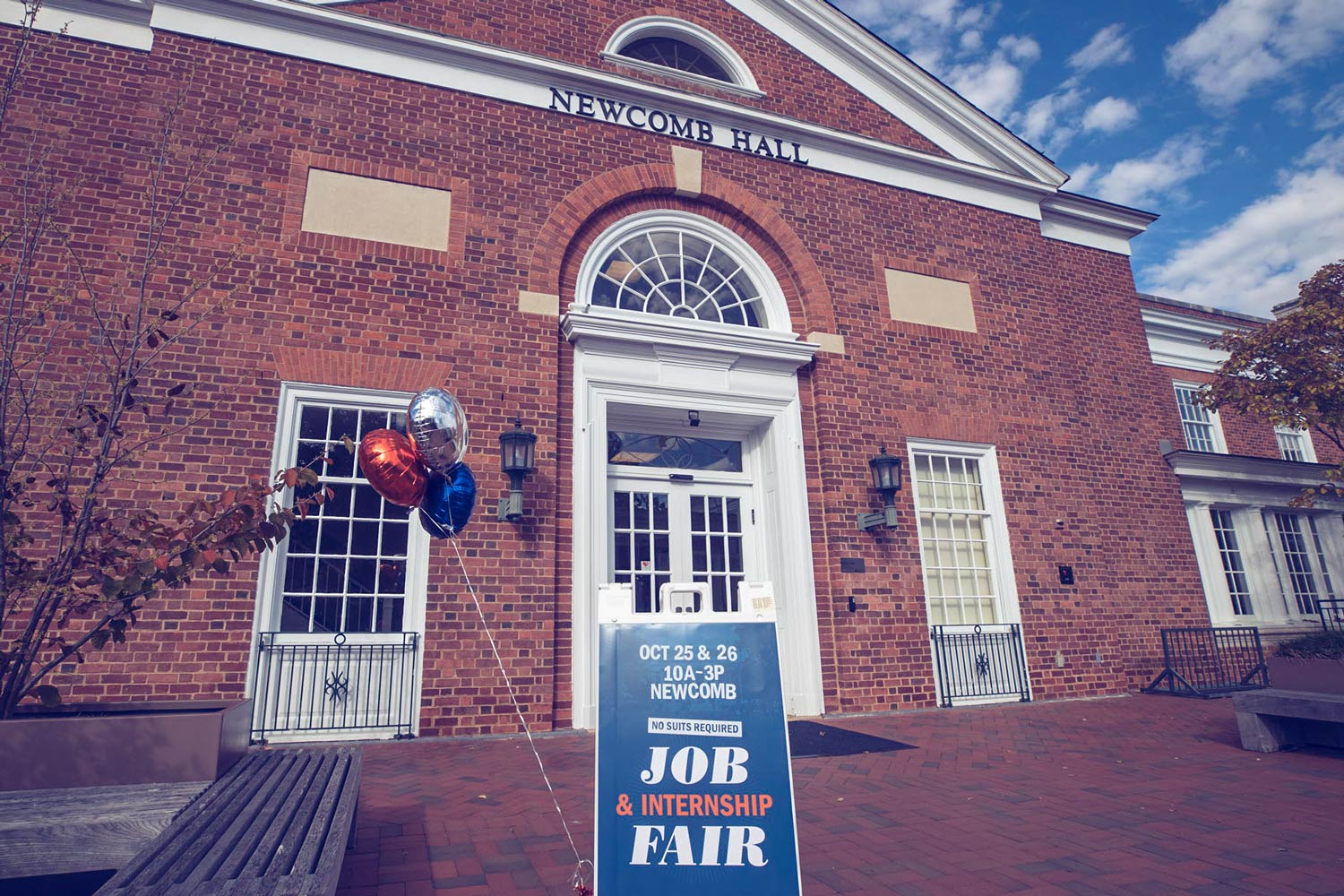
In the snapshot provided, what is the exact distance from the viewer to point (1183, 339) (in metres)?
13.7

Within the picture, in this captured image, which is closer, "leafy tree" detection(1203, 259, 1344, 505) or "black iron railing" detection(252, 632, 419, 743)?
"black iron railing" detection(252, 632, 419, 743)

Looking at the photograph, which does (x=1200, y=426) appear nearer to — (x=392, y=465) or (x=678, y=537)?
(x=678, y=537)

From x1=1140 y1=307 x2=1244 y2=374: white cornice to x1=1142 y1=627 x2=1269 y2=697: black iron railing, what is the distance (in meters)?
5.53

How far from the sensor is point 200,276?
6672mm

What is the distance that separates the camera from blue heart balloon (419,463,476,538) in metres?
4.17

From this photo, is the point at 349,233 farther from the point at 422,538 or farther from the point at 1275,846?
the point at 1275,846

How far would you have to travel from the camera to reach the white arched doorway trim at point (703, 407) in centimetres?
739

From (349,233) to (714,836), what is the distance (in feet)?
21.9

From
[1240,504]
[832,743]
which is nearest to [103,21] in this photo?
[832,743]

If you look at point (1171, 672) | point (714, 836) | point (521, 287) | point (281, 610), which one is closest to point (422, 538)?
point (281, 610)

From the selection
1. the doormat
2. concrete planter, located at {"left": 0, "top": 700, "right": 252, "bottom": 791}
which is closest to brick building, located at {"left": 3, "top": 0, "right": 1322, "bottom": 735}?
the doormat

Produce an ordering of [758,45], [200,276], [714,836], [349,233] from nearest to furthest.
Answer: [714,836], [200,276], [349,233], [758,45]

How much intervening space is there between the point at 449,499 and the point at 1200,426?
45.9 feet

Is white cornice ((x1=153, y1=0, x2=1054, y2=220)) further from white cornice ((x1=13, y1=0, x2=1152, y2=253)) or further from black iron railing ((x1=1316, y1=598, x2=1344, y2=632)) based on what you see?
black iron railing ((x1=1316, y1=598, x2=1344, y2=632))
